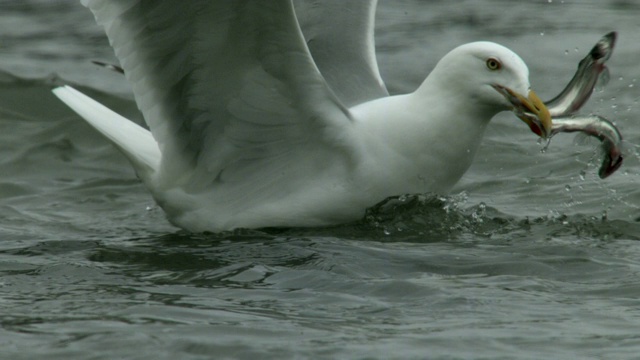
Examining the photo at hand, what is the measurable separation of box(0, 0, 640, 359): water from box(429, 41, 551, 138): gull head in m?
0.54

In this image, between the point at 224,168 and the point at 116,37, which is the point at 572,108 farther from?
the point at 116,37

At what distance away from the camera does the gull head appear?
6.26 m

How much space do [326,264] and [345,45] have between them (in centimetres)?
198

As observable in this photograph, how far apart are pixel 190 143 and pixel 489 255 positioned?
61.7 inches

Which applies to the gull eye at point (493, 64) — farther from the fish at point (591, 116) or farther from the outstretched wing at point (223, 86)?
the outstretched wing at point (223, 86)

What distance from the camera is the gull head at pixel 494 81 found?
20.5ft

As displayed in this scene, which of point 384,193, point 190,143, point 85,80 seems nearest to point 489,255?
point 384,193

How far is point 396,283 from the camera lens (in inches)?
222

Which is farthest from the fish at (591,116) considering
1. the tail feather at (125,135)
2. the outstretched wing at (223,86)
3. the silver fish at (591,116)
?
the tail feather at (125,135)

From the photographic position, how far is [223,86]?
21.2 ft

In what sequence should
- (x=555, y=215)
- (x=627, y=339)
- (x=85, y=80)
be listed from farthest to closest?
(x=85, y=80), (x=555, y=215), (x=627, y=339)

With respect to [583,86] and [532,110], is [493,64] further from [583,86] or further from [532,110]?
[583,86]

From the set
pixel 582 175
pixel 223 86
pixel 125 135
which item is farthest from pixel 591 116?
pixel 125 135

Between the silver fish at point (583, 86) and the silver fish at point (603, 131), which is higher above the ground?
the silver fish at point (583, 86)
